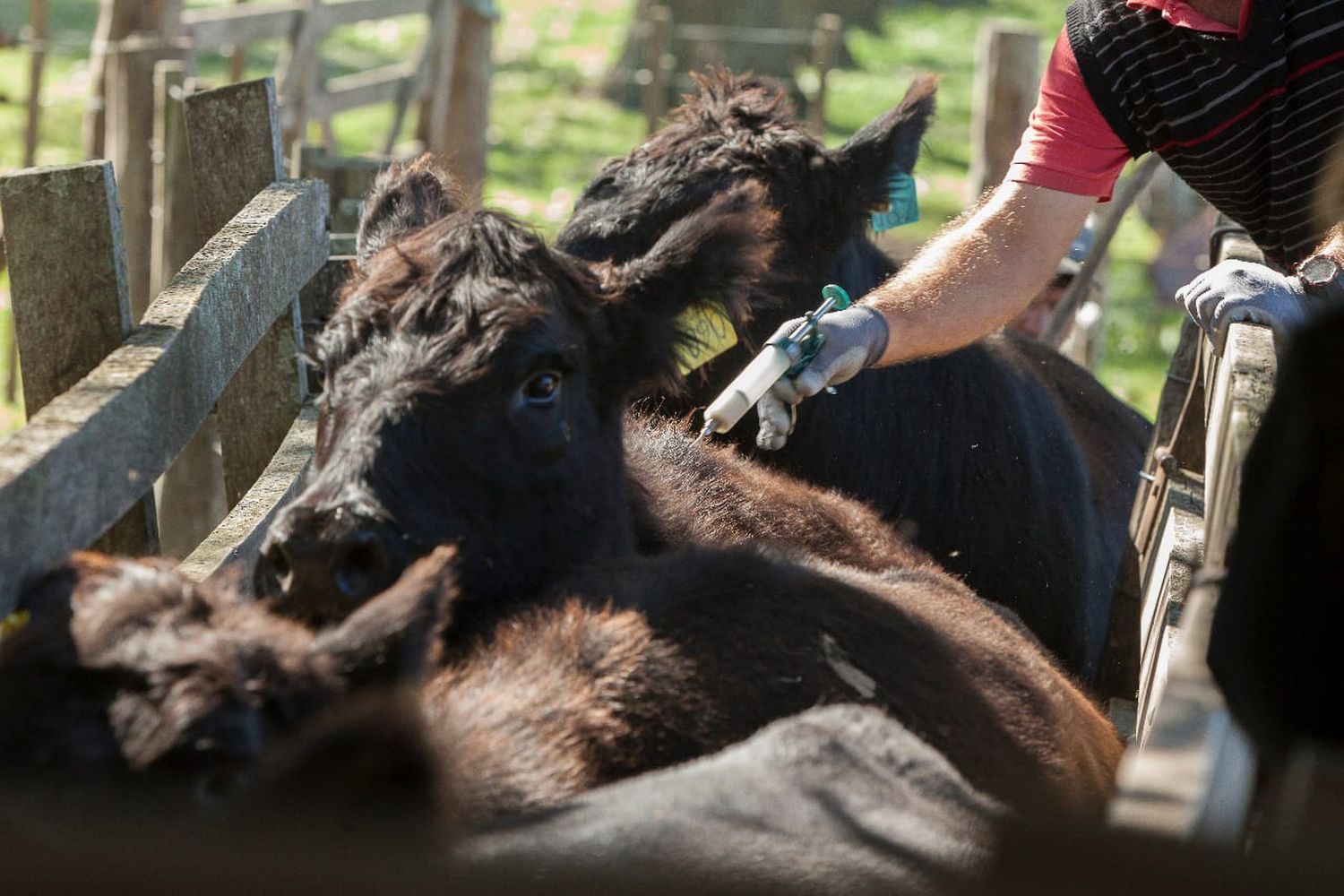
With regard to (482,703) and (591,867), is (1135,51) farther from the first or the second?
(591,867)

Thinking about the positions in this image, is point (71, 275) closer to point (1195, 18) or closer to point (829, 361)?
point (829, 361)

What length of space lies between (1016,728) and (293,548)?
144 centimetres

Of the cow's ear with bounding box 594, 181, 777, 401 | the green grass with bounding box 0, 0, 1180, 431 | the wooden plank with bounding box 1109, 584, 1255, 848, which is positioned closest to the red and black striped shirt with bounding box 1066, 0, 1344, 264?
the cow's ear with bounding box 594, 181, 777, 401

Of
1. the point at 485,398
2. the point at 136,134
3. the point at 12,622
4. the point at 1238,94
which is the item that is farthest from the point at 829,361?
the point at 136,134

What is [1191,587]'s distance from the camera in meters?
3.28

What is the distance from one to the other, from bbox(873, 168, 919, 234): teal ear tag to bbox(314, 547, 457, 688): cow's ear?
10.8 ft

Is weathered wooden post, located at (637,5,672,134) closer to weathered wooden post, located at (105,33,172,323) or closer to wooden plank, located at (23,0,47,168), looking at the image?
wooden plank, located at (23,0,47,168)

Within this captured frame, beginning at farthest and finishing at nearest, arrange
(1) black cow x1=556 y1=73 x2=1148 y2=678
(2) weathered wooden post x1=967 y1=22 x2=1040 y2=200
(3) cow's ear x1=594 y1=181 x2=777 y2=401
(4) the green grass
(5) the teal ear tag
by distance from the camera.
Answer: (4) the green grass, (2) weathered wooden post x1=967 y1=22 x2=1040 y2=200, (5) the teal ear tag, (1) black cow x1=556 y1=73 x2=1148 y2=678, (3) cow's ear x1=594 y1=181 x2=777 y2=401

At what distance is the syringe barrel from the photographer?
3521 millimetres

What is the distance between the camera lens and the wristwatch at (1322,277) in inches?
132

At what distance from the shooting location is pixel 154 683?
198 centimetres

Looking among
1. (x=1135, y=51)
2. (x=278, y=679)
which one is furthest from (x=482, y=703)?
(x=1135, y=51)

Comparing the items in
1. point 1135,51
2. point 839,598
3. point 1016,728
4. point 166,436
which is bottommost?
point 1016,728

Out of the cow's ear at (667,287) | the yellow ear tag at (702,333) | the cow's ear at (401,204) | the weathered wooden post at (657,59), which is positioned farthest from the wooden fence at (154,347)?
the weathered wooden post at (657,59)
